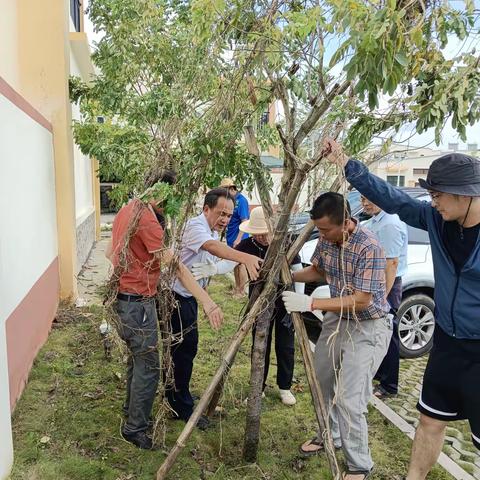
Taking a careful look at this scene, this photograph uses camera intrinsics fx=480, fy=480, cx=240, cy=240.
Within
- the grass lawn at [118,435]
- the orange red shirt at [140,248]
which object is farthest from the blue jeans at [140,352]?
the grass lawn at [118,435]

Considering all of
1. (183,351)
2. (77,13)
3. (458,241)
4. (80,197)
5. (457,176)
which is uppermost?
(77,13)

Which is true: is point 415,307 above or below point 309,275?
below

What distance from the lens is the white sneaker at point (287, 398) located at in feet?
13.1

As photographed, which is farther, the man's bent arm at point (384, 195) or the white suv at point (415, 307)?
the white suv at point (415, 307)

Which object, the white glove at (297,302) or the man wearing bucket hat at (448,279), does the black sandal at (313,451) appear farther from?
the white glove at (297,302)

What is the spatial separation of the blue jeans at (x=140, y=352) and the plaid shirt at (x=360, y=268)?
3.92ft

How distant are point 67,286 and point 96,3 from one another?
341 centimetres

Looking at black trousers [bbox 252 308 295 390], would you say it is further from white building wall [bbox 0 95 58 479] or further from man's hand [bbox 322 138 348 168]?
white building wall [bbox 0 95 58 479]

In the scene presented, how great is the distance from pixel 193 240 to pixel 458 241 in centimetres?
167

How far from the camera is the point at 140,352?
3.09 meters

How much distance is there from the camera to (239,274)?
14.1 ft

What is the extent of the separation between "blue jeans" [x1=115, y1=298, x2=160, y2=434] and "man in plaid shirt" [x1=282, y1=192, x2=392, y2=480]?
90cm

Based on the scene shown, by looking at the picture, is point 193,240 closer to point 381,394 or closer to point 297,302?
point 297,302

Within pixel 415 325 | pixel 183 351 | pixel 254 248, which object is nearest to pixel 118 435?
pixel 183 351
